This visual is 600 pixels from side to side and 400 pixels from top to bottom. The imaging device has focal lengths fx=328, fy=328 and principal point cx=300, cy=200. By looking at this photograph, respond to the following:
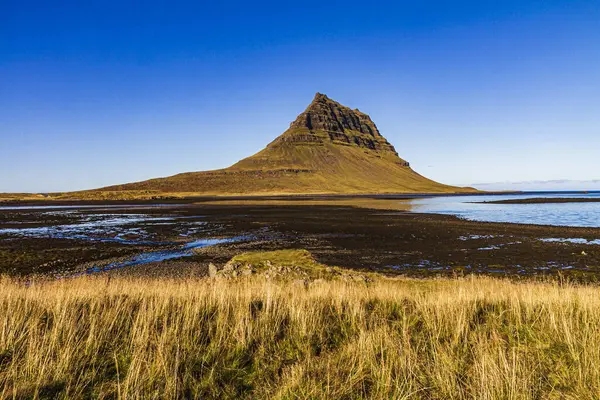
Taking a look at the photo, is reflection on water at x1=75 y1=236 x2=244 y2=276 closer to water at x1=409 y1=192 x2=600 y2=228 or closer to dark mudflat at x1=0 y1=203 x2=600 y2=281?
dark mudflat at x1=0 y1=203 x2=600 y2=281

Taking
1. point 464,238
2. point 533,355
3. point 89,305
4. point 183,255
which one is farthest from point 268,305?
point 464,238

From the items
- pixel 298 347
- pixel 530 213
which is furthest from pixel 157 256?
pixel 530 213

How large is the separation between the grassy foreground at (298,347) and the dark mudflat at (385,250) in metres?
7.94

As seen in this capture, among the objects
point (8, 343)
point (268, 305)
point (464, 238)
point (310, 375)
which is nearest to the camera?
point (310, 375)

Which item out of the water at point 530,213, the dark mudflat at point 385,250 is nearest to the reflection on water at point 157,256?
the dark mudflat at point 385,250

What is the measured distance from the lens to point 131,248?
970 inches

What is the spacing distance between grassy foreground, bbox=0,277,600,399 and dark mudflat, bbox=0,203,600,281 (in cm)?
794

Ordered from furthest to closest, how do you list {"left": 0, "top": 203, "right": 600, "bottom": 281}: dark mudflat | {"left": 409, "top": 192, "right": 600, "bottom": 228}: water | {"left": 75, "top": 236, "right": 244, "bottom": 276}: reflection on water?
1. {"left": 409, "top": 192, "right": 600, "bottom": 228}: water
2. {"left": 75, "top": 236, "right": 244, "bottom": 276}: reflection on water
3. {"left": 0, "top": 203, "right": 600, "bottom": 281}: dark mudflat

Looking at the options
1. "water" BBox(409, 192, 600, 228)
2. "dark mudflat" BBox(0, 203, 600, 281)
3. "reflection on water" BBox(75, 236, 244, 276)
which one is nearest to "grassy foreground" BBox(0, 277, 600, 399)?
"dark mudflat" BBox(0, 203, 600, 281)

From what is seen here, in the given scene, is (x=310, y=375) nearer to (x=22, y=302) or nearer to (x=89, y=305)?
(x=89, y=305)

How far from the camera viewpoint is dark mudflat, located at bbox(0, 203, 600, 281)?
18.1m

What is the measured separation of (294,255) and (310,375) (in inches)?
504

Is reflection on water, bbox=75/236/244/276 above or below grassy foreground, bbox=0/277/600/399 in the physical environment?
below

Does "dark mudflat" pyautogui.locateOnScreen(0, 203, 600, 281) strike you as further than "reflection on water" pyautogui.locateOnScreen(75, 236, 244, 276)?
No
